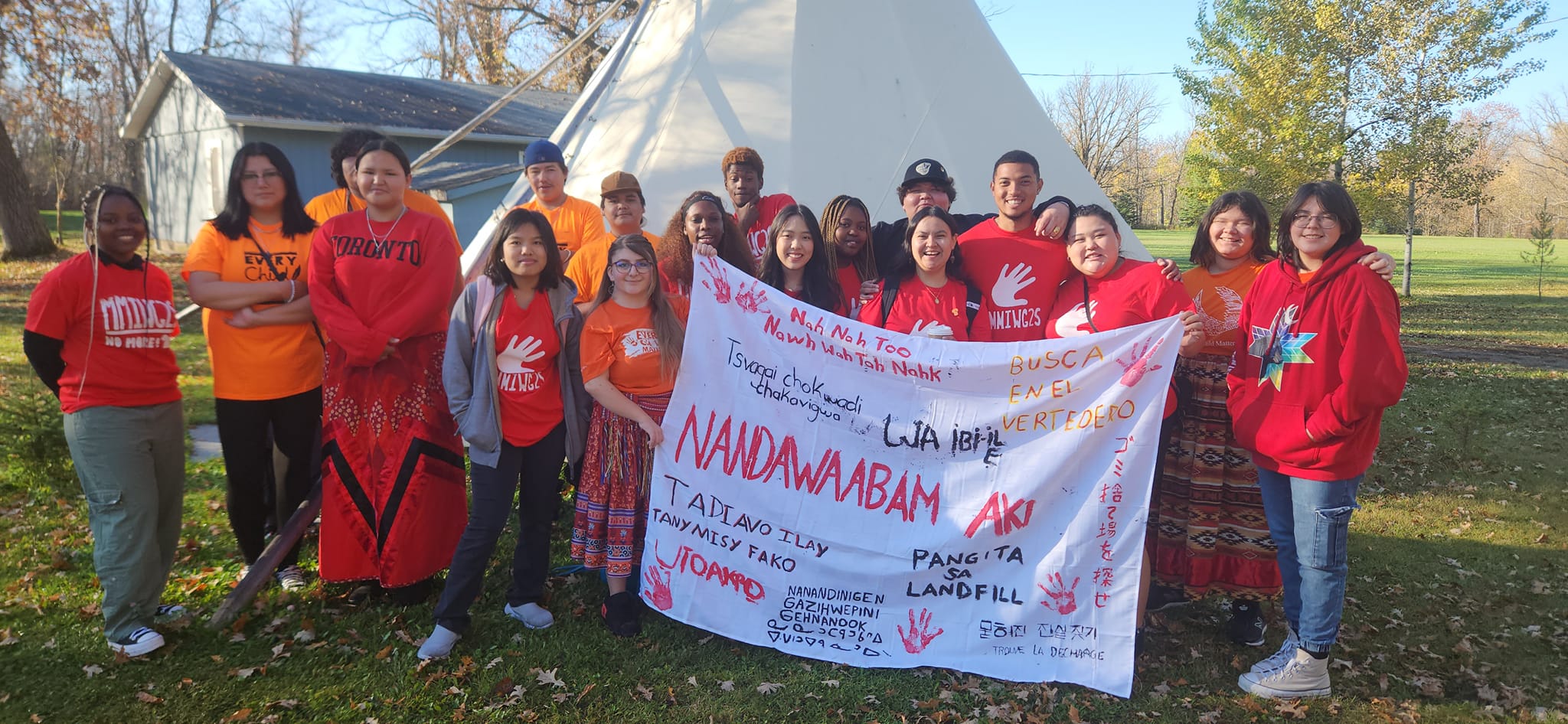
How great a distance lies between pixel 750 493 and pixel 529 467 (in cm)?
91

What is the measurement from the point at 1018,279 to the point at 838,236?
0.83 metres

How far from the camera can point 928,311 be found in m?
3.57

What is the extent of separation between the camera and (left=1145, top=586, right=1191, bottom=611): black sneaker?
156 inches

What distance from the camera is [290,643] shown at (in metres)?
3.58

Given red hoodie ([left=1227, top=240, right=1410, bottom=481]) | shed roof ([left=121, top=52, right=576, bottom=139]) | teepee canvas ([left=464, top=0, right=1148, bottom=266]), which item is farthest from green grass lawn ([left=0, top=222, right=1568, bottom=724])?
shed roof ([left=121, top=52, right=576, bottom=139])

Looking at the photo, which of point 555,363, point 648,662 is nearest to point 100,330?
point 555,363

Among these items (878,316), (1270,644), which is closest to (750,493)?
(878,316)

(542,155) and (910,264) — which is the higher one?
(542,155)

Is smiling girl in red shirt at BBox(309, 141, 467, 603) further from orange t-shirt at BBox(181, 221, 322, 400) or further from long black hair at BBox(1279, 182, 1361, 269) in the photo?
long black hair at BBox(1279, 182, 1361, 269)

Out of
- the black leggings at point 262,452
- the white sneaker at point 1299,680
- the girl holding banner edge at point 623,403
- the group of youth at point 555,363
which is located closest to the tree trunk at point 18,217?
the black leggings at point 262,452

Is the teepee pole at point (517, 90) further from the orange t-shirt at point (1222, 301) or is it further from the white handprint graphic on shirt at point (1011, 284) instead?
the orange t-shirt at point (1222, 301)

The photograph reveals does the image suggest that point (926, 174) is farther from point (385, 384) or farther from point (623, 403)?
point (385, 384)

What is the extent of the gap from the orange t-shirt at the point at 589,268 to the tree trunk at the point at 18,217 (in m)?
17.4

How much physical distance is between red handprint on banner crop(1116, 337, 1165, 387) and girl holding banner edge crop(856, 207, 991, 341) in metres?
0.59
